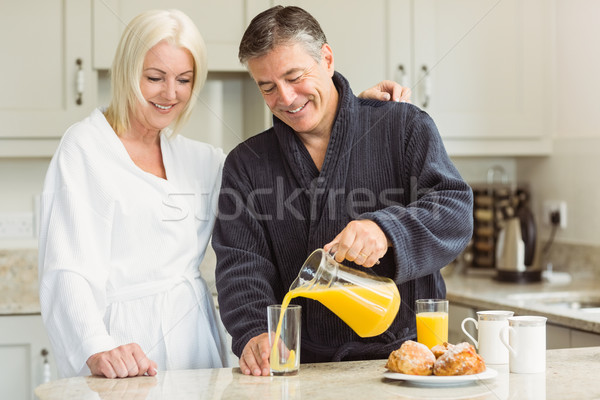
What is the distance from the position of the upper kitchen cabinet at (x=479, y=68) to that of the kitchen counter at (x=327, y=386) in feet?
5.47

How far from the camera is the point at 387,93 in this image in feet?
5.73

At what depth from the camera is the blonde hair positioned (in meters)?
1.69

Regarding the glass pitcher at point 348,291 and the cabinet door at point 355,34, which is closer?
the glass pitcher at point 348,291

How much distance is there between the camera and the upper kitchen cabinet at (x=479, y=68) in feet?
9.34

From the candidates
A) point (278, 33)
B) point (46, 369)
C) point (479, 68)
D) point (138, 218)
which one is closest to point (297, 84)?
point (278, 33)

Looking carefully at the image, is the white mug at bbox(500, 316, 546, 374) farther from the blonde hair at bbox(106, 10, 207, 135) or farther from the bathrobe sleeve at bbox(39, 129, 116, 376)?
the blonde hair at bbox(106, 10, 207, 135)

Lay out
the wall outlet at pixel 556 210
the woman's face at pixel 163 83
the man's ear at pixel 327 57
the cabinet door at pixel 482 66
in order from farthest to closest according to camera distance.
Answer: the wall outlet at pixel 556 210 < the cabinet door at pixel 482 66 < the woman's face at pixel 163 83 < the man's ear at pixel 327 57

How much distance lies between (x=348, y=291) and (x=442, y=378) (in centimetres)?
21

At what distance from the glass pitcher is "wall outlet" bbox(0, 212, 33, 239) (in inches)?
74.4

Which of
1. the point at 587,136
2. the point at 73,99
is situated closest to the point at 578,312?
the point at 587,136

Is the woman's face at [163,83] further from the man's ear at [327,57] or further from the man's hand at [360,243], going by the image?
the man's hand at [360,243]

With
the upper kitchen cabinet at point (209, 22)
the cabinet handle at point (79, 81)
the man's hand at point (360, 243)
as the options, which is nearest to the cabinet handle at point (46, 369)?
the cabinet handle at point (79, 81)

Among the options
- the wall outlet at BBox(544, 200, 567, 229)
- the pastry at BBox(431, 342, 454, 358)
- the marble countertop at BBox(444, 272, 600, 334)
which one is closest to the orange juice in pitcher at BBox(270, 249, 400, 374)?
the pastry at BBox(431, 342, 454, 358)

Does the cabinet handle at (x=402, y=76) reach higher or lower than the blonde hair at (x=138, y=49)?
higher
